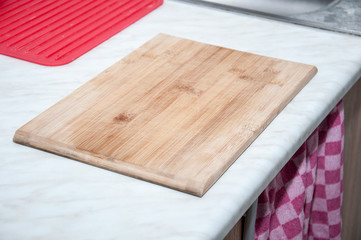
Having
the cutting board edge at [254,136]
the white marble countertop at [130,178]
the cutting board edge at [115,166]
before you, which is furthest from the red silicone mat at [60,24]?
the cutting board edge at [254,136]

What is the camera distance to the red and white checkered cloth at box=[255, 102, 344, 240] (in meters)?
1.02

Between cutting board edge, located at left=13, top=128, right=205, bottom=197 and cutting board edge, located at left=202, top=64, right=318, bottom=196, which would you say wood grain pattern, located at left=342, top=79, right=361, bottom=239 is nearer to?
cutting board edge, located at left=202, top=64, right=318, bottom=196

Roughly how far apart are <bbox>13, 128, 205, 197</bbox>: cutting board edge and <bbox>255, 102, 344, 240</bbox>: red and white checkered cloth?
0.73ft

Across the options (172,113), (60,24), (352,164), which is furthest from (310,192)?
(60,24)

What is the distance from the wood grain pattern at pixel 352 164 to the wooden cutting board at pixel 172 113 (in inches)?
9.7

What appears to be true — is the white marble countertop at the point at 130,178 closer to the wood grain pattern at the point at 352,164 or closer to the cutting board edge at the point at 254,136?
the cutting board edge at the point at 254,136

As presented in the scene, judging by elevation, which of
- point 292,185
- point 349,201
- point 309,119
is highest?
point 309,119

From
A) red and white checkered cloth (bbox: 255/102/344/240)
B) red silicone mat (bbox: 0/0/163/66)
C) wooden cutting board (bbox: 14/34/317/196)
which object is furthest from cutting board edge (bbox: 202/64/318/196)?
red silicone mat (bbox: 0/0/163/66)

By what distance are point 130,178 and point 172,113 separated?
0.48 feet

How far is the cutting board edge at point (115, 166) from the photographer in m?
0.76

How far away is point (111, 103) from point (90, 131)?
3.2 inches

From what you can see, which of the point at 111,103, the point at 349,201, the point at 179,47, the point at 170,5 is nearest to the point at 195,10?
the point at 170,5

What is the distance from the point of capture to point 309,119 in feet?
3.01

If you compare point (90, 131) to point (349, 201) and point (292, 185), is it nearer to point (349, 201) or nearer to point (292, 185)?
point (292, 185)
